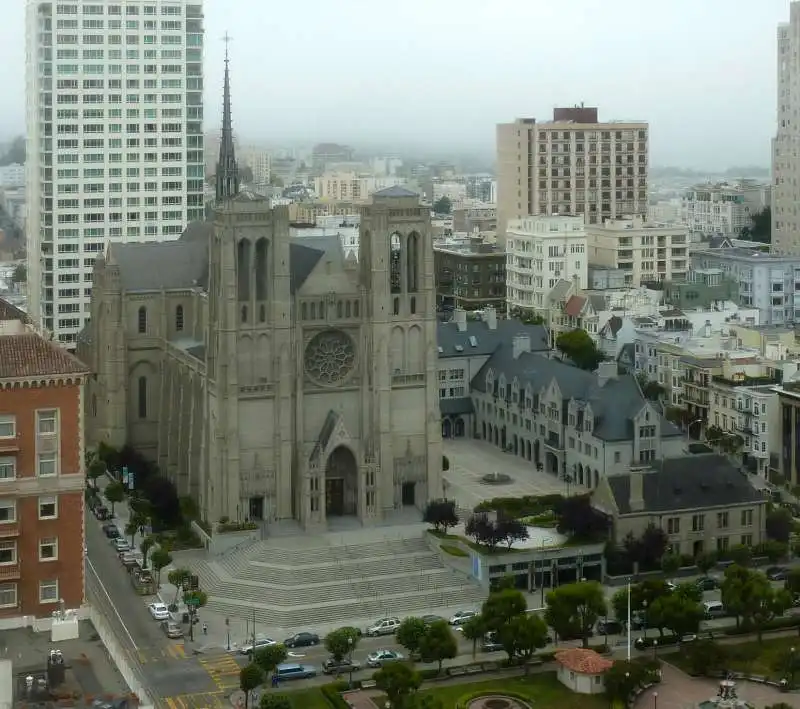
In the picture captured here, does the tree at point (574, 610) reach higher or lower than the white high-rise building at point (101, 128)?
lower

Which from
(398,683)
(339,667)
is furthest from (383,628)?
(398,683)

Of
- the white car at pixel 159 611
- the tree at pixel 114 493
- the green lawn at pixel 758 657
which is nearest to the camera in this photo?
the green lawn at pixel 758 657

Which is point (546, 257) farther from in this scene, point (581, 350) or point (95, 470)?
point (95, 470)

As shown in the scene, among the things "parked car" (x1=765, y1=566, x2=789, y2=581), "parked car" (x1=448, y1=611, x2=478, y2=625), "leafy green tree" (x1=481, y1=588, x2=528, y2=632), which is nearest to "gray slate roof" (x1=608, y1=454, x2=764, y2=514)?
"parked car" (x1=765, y1=566, x2=789, y2=581)

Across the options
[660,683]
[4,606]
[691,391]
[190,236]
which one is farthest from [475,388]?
[4,606]

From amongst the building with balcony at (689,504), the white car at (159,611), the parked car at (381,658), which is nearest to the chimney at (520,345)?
the building with balcony at (689,504)

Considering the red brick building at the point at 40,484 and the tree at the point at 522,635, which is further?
the tree at the point at 522,635

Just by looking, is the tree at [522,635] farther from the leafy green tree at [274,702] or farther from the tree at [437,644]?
the leafy green tree at [274,702]

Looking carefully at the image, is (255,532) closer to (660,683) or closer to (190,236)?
(660,683)
